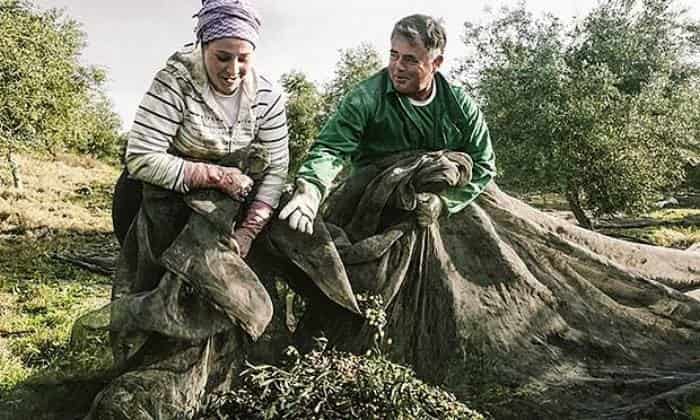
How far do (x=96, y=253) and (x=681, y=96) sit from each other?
1181 cm

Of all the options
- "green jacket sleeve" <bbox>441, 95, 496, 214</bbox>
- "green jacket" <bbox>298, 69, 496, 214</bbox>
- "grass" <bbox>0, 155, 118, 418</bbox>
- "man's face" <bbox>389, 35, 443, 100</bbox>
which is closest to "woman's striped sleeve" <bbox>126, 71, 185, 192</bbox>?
"green jacket" <bbox>298, 69, 496, 214</bbox>

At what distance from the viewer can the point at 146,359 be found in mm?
3066

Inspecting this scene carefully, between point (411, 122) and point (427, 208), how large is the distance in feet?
1.55

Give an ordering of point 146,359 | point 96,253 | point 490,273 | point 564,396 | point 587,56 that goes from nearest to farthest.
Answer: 1. point 146,359
2. point 564,396
3. point 490,273
4. point 96,253
5. point 587,56

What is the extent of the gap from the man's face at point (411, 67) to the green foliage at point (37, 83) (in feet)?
30.1

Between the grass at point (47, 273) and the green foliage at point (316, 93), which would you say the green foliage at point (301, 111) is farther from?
the grass at point (47, 273)

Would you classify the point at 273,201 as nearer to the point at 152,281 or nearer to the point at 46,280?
the point at 152,281

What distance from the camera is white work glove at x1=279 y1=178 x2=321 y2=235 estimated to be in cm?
311

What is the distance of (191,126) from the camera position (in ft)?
10.2

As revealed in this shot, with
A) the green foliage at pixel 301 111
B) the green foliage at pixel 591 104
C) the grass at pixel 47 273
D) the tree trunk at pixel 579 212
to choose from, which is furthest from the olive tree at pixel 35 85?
the tree trunk at pixel 579 212

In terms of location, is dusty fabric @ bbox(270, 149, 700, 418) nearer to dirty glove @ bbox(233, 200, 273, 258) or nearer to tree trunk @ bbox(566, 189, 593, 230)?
dirty glove @ bbox(233, 200, 273, 258)

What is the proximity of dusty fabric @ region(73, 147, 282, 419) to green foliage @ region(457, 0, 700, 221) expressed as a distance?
11.0 metres

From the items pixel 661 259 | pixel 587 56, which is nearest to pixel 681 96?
pixel 587 56

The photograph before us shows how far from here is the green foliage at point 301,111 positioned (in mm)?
16328
